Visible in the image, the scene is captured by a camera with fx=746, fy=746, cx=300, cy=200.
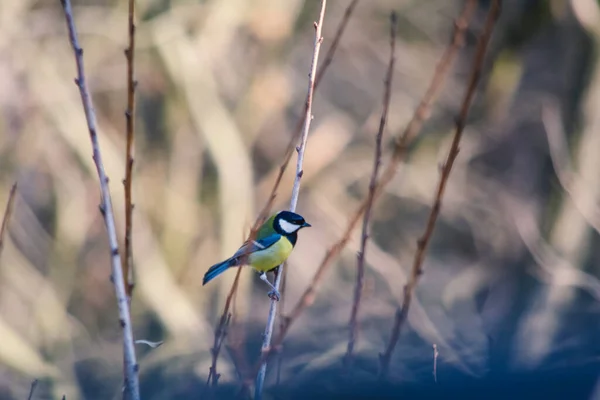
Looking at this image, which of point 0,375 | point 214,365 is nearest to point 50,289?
point 0,375

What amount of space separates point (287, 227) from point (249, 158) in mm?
4385

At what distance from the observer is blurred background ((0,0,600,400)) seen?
241 inches

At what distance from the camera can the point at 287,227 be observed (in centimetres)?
260

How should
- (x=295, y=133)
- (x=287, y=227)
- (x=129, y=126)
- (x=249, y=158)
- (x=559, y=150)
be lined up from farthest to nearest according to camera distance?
(x=249, y=158), (x=559, y=150), (x=287, y=227), (x=295, y=133), (x=129, y=126)

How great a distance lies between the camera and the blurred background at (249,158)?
241 inches

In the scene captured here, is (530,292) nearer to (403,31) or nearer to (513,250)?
(513,250)

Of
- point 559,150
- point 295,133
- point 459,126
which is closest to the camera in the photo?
point 459,126

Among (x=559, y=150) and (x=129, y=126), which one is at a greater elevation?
(x=559, y=150)

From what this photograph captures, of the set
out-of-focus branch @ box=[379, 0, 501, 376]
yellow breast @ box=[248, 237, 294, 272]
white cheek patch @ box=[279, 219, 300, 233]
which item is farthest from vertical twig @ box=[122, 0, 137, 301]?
white cheek patch @ box=[279, 219, 300, 233]

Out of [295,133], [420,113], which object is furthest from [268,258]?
[420,113]

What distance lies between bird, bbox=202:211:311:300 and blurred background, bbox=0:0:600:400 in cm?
233

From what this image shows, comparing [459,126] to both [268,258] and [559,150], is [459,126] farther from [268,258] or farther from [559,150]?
[559,150]

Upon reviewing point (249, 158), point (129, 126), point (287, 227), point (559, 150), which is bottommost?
point (129, 126)

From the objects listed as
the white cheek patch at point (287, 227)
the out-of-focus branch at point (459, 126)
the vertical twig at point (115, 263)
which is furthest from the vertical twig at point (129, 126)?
the white cheek patch at point (287, 227)
